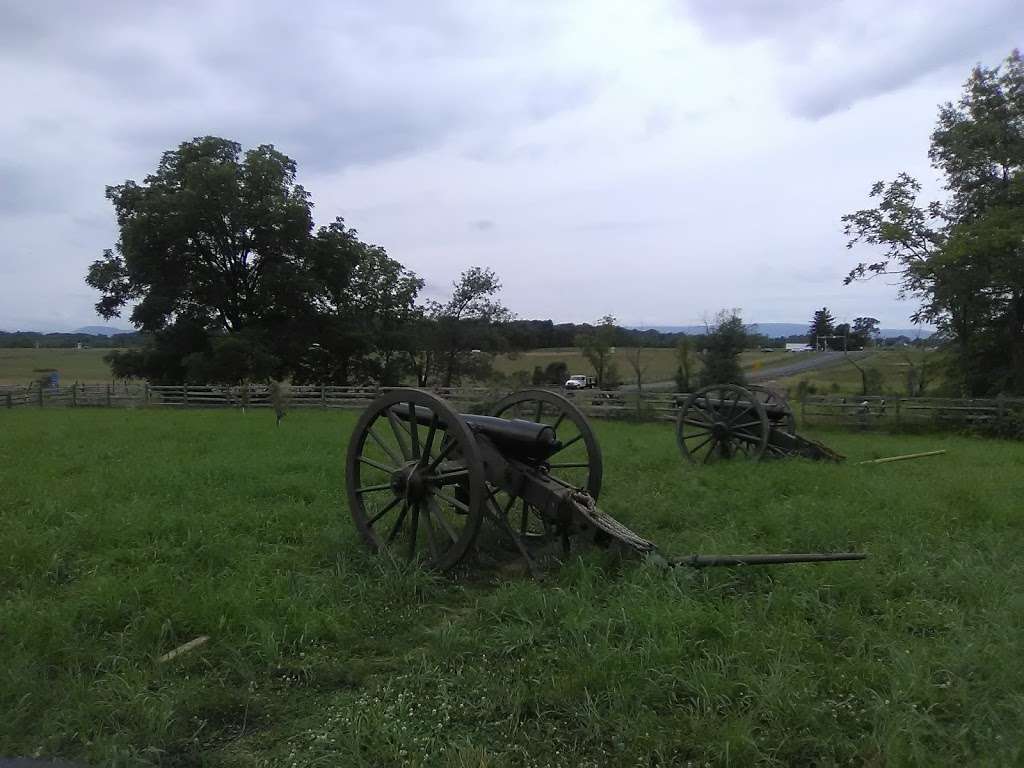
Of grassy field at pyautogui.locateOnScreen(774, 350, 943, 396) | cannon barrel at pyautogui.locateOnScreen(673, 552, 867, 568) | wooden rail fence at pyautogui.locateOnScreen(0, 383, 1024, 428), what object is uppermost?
grassy field at pyautogui.locateOnScreen(774, 350, 943, 396)

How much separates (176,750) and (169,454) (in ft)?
27.1

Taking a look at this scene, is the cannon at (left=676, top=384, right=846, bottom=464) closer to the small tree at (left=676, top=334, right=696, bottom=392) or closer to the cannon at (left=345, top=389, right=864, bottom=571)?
the cannon at (left=345, top=389, right=864, bottom=571)

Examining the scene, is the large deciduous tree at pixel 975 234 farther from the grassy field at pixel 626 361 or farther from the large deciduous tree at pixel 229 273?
the large deciduous tree at pixel 229 273

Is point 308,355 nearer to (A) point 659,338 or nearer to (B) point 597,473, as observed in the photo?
(A) point 659,338

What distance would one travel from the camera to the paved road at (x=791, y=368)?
26500 millimetres

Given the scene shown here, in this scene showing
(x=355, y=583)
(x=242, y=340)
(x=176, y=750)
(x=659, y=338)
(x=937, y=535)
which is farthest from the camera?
(x=659, y=338)

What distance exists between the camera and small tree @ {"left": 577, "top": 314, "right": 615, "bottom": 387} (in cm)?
3238

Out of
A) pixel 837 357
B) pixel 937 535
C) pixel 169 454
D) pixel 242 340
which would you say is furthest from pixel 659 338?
pixel 937 535

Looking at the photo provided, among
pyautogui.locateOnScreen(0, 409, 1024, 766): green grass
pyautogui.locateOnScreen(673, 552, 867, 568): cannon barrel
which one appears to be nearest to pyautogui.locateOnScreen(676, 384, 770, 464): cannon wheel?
pyautogui.locateOnScreen(0, 409, 1024, 766): green grass

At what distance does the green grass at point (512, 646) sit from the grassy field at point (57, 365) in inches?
1135

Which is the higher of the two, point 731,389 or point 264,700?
point 731,389

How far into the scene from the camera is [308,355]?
3095 cm

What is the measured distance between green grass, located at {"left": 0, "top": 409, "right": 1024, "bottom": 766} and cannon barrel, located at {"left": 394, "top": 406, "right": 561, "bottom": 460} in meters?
0.89

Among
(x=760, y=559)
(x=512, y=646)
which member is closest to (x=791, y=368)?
(x=760, y=559)
